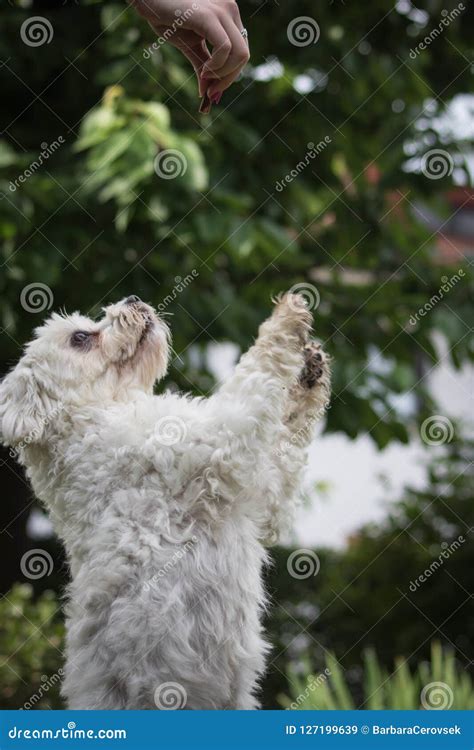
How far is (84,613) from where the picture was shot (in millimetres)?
3277

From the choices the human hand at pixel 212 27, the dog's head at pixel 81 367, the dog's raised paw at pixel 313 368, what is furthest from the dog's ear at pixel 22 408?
the human hand at pixel 212 27

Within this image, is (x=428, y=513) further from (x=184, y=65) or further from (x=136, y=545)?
(x=136, y=545)

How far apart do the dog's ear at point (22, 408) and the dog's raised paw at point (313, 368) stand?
3.09ft

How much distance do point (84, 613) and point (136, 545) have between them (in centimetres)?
30

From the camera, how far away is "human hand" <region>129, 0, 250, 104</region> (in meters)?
2.73

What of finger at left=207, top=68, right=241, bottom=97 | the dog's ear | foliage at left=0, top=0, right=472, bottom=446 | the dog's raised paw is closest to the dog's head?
the dog's ear

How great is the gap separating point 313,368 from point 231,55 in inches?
48.8

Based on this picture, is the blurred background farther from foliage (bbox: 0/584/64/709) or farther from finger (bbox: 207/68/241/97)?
finger (bbox: 207/68/241/97)

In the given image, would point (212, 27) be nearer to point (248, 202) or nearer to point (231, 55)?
point (231, 55)

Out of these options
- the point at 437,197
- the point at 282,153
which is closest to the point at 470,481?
the point at 437,197

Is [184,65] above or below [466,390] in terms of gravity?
below

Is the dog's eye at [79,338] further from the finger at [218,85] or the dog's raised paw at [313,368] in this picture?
the finger at [218,85]

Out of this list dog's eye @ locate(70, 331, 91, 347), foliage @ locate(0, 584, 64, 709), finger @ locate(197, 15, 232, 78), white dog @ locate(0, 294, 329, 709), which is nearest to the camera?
finger @ locate(197, 15, 232, 78)

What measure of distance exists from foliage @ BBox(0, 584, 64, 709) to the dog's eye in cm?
429
